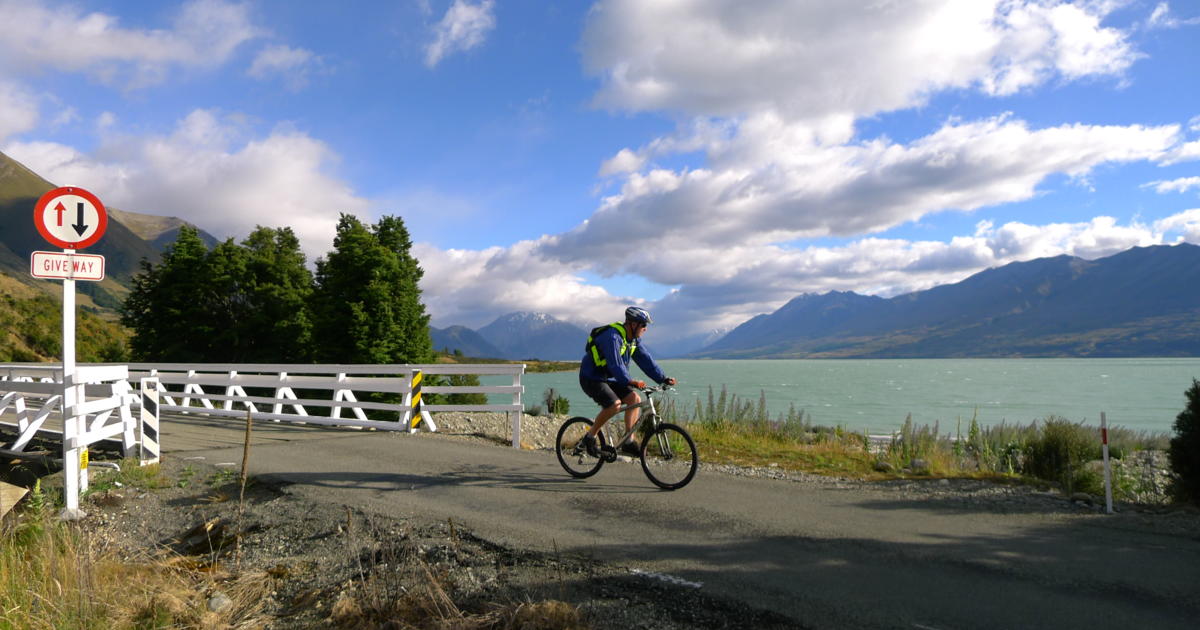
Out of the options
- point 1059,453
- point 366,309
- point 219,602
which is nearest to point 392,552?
point 219,602

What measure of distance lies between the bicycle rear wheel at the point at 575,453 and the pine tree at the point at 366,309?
95.7ft

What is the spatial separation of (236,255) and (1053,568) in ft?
160

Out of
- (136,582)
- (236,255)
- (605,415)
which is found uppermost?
(236,255)

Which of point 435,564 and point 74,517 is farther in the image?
point 74,517

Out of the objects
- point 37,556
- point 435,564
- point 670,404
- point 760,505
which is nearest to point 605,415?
point 760,505

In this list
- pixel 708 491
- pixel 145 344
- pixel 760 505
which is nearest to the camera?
pixel 760 505

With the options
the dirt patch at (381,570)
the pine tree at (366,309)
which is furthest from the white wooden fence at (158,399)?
the pine tree at (366,309)

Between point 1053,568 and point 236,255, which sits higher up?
point 236,255

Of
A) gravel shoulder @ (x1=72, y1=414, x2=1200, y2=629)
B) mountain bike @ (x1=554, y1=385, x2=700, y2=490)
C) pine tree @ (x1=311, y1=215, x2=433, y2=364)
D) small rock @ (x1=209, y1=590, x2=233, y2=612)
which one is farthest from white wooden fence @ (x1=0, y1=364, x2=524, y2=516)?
pine tree @ (x1=311, y1=215, x2=433, y2=364)

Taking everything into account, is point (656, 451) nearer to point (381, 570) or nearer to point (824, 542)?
point (824, 542)

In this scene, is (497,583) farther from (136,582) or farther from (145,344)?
(145,344)

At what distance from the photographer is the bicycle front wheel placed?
7.51 m

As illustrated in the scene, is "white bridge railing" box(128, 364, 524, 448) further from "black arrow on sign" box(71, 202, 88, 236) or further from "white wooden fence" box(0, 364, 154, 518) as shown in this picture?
"black arrow on sign" box(71, 202, 88, 236)

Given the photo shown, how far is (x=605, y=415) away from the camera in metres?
7.75
